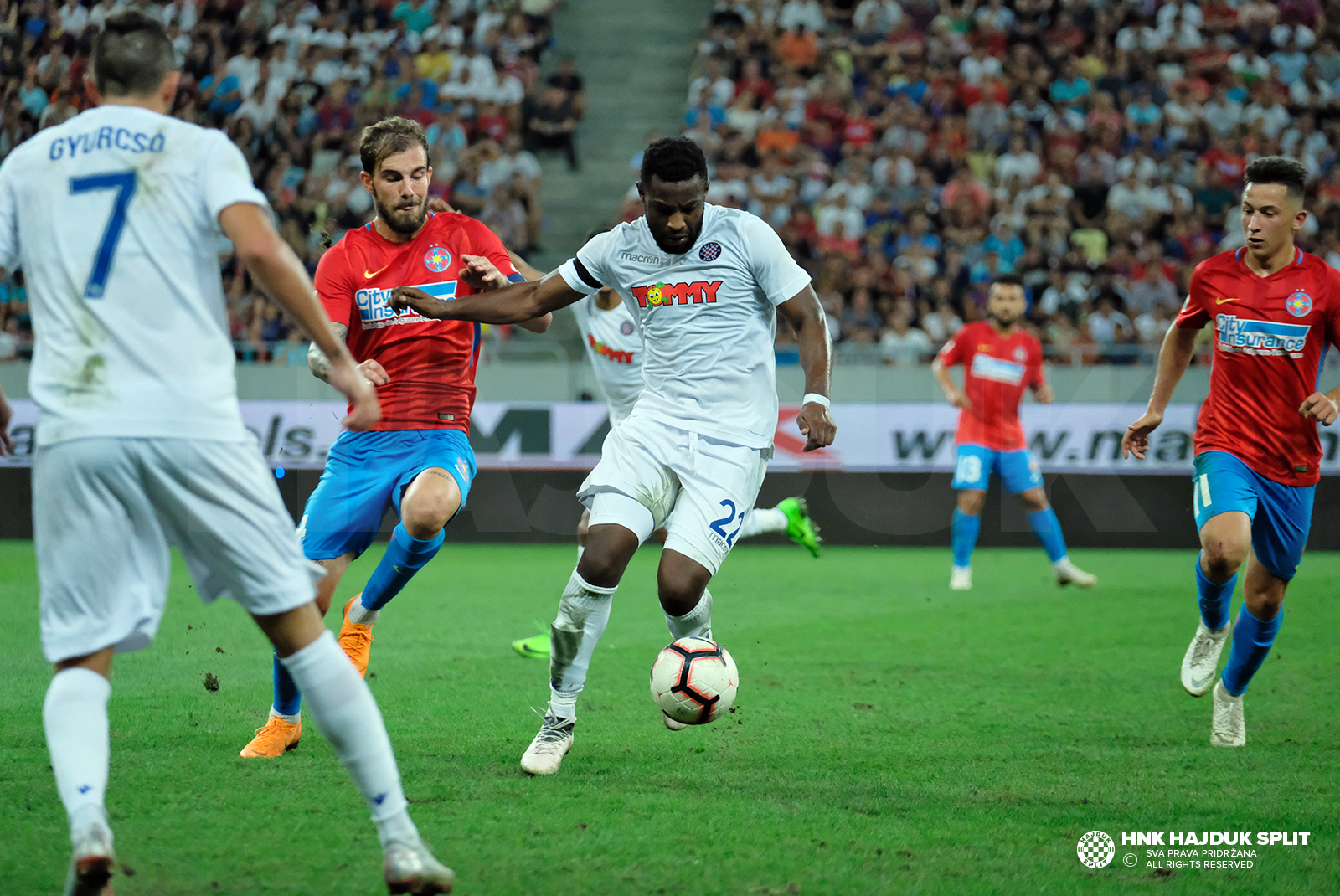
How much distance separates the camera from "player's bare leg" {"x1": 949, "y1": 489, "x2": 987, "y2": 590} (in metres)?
11.3

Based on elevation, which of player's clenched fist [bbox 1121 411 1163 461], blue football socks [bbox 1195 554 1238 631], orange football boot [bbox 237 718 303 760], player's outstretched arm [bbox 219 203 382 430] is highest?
player's outstretched arm [bbox 219 203 382 430]

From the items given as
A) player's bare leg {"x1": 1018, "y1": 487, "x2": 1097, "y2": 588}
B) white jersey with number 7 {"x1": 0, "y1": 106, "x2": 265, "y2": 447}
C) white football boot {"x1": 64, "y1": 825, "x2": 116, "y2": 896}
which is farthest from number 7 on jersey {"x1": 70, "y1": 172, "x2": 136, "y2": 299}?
player's bare leg {"x1": 1018, "y1": 487, "x2": 1097, "y2": 588}

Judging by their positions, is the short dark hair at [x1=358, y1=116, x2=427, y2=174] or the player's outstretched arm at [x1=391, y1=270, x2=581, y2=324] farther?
the short dark hair at [x1=358, y1=116, x2=427, y2=174]

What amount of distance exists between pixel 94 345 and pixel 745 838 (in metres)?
2.45

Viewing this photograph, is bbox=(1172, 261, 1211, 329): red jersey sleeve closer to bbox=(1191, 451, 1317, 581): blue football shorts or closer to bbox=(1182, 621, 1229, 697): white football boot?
bbox=(1191, 451, 1317, 581): blue football shorts

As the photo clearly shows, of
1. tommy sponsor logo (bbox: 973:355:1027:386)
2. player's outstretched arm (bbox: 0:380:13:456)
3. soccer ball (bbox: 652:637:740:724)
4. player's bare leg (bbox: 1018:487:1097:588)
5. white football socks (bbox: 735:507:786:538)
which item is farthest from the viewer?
tommy sponsor logo (bbox: 973:355:1027:386)

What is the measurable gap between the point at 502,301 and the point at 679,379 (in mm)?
799

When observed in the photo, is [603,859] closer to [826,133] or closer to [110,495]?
[110,495]

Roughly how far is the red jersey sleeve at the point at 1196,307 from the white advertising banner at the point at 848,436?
8.25 meters

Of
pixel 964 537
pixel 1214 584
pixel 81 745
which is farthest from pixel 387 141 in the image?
pixel 964 537

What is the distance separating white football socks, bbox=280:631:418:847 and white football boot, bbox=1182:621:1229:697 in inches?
167

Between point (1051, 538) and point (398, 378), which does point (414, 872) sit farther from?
point (1051, 538)

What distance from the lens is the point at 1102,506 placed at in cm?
1462

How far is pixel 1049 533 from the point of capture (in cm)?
1141
